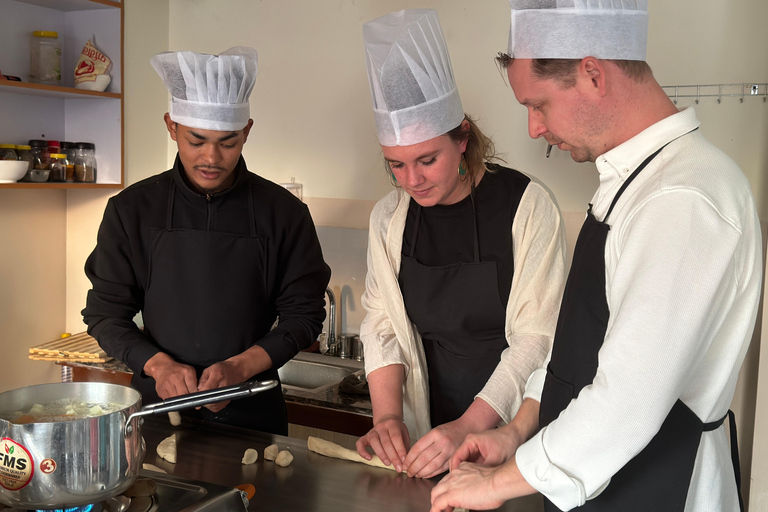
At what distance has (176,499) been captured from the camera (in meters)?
1.13

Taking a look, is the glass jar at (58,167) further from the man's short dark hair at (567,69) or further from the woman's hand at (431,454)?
the man's short dark hair at (567,69)

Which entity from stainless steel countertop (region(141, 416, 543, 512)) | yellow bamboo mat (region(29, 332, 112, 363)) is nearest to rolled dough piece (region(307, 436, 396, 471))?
stainless steel countertop (region(141, 416, 543, 512))

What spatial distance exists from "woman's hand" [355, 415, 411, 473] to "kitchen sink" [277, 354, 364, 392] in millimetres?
1304

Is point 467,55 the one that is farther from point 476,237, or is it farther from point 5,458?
point 5,458

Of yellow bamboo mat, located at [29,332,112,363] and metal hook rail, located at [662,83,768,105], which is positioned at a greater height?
metal hook rail, located at [662,83,768,105]

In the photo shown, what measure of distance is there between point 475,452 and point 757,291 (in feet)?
1.88

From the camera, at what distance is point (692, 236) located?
0.86 meters

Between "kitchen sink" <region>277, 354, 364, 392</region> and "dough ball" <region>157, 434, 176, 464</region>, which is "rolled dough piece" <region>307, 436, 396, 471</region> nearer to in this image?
"dough ball" <region>157, 434, 176, 464</region>

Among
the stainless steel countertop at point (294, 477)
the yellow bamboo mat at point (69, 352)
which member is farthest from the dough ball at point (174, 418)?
the yellow bamboo mat at point (69, 352)

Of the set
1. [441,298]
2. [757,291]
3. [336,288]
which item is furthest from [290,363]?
[757,291]

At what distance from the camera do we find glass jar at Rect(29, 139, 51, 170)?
9.15 feet

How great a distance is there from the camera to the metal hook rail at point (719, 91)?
2.21 metres

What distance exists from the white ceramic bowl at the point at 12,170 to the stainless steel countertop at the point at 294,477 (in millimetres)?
1538

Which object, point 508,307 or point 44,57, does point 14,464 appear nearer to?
point 508,307
